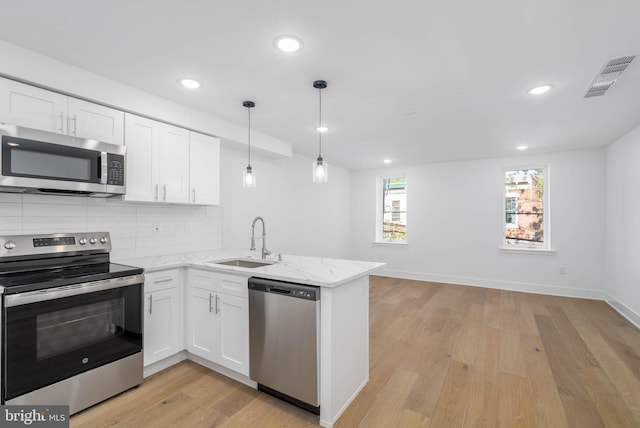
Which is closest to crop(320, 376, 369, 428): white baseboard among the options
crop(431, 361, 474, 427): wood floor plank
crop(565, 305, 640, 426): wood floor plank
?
crop(431, 361, 474, 427): wood floor plank

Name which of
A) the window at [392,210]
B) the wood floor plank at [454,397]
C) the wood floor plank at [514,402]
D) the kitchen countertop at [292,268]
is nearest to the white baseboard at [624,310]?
the wood floor plank at [514,402]

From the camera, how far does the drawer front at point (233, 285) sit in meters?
2.34

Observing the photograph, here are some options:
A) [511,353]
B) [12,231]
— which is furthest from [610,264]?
[12,231]

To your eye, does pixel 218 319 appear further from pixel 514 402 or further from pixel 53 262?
pixel 514 402

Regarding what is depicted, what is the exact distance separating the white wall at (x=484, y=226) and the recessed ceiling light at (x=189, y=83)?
491 centimetres

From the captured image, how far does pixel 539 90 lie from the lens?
2.64m

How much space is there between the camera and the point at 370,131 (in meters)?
3.97

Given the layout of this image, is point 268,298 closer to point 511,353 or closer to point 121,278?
point 121,278

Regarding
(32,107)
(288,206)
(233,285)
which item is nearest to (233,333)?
(233,285)

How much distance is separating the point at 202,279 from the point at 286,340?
1.01m

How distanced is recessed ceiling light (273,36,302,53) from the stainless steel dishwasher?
160 centimetres

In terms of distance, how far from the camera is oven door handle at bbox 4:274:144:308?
5.75 feet

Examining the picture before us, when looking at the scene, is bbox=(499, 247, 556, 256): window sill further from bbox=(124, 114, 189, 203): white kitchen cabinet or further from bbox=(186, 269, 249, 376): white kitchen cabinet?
bbox=(124, 114, 189, 203): white kitchen cabinet

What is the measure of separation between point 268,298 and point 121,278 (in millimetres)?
1099
